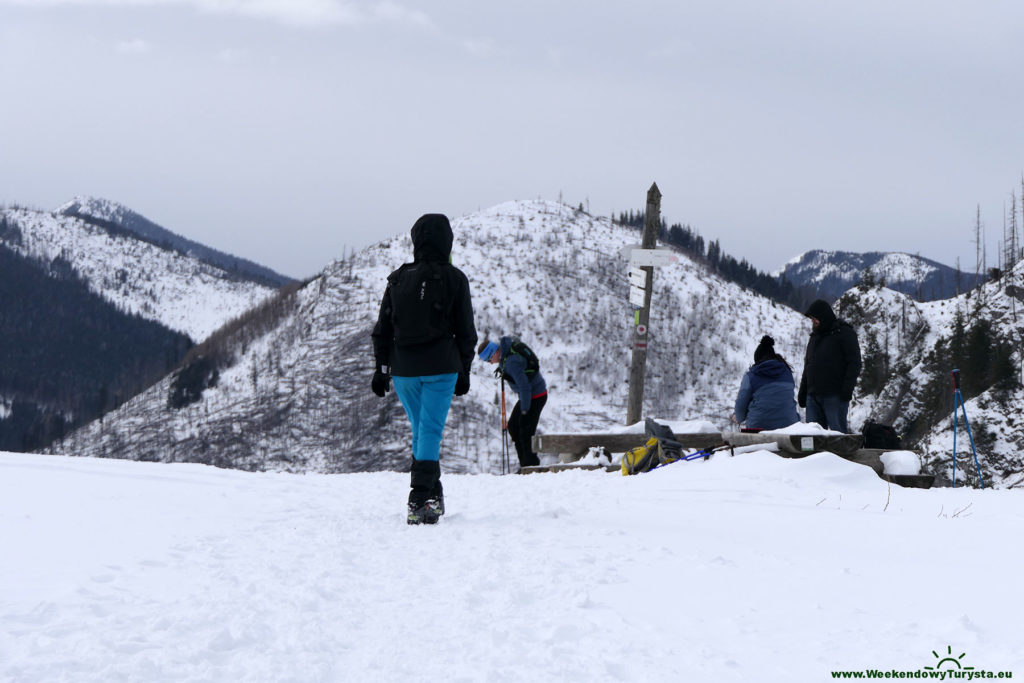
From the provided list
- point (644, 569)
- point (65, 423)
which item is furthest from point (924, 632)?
point (65, 423)

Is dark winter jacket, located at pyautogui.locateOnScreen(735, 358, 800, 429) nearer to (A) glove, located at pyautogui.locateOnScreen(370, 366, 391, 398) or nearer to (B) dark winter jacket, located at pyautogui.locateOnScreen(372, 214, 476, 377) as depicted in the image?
(B) dark winter jacket, located at pyautogui.locateOnScreen(372, 214, 476, 377)

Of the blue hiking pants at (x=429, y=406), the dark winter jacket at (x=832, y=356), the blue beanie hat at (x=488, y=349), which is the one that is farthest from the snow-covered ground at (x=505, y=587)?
the blue beanie hat at (x=488, y=349)

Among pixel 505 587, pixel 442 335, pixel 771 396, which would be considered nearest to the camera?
pixel 505 587

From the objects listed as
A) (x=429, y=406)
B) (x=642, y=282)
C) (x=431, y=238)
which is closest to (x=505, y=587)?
(x=429, y=406)

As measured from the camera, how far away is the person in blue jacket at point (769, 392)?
8648 millimetres

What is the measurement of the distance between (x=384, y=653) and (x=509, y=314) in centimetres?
8927

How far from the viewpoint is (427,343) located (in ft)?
18.4

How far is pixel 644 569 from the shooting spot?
159 inches

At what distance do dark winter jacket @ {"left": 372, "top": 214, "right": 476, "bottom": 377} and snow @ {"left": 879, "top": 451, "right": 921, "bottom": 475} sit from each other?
14.9 feet

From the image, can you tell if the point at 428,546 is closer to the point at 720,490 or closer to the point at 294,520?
the point at 294,520

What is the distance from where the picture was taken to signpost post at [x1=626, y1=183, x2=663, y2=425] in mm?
12539

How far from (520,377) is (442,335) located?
5.22 meters

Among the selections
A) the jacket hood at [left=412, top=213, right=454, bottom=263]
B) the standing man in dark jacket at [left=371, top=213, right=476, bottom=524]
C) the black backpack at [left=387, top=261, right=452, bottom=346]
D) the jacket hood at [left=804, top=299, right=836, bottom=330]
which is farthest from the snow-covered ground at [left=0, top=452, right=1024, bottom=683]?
the jacket hood at [left=804, top=299, right=836, bottom=330]

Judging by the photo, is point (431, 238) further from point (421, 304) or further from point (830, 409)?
point (830, 409)
